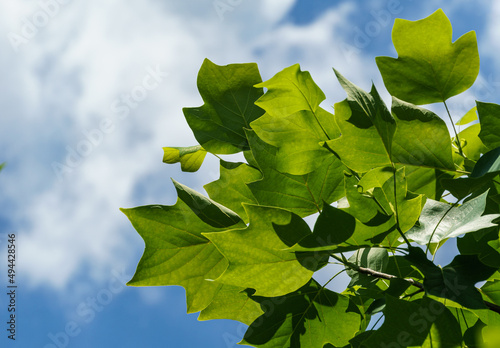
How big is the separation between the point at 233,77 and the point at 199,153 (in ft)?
1.07

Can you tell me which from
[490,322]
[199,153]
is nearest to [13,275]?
[199,153]

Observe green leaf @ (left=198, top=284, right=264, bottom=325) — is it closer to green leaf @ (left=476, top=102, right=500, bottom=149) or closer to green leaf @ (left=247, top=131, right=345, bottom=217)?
green leaf @ (left=247, top=131, right=345, bottom=217)

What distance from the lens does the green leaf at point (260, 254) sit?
0.65 metres

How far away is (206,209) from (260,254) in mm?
150

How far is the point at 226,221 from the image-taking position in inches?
30.7

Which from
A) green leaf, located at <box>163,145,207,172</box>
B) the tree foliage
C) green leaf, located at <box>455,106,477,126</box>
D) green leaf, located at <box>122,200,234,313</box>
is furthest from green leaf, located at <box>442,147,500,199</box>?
green leaf, located at <box>163,145,207,172</box>

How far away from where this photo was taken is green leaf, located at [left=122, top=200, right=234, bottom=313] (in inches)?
31.3

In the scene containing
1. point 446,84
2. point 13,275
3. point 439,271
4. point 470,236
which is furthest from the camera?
point 13,275

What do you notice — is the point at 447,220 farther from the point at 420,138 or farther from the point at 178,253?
the point at 178,253

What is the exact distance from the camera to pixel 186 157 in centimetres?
119

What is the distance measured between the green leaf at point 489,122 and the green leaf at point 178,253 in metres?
0.51

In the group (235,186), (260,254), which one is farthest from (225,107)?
(260,254)

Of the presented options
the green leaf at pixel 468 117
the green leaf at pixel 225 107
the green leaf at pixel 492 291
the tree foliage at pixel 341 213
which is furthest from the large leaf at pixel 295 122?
the green leaf at pixel 468 117

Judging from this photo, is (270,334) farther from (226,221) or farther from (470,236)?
(470,236)
